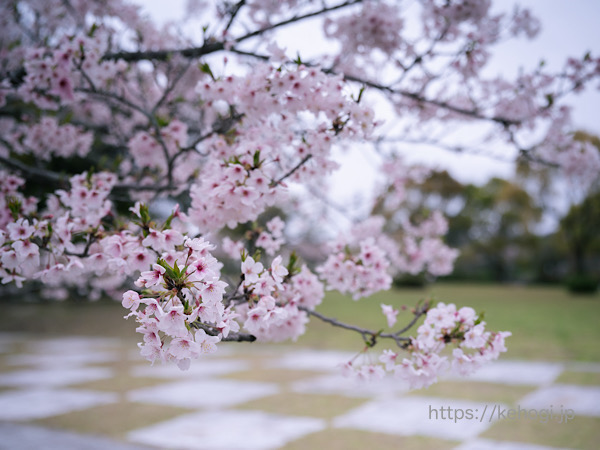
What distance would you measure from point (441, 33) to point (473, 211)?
3938 cm

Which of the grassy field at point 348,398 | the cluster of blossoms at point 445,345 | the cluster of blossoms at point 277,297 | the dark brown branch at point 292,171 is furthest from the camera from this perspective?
the grassy field at point 348,398

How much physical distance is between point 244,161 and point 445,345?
1202 millimetres

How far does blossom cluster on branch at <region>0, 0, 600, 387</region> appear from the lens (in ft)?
6.37

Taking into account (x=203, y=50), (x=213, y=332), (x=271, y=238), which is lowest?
(x=213, y=332)

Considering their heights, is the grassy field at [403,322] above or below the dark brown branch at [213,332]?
below

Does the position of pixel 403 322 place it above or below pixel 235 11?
below

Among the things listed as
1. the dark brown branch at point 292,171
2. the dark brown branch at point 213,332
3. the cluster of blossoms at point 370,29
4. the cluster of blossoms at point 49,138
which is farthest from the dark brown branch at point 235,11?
the dark brown branch at point 213,332

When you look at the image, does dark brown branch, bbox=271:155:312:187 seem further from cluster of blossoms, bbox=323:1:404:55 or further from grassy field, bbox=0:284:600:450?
cluster of blossoms, bbox=323:1:404:55

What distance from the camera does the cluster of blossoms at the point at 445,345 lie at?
2160mm

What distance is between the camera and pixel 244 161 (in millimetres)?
2197

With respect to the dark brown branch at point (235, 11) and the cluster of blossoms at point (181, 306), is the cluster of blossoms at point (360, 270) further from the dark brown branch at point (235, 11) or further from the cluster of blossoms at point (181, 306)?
the dark brown branch at point (235, 11)

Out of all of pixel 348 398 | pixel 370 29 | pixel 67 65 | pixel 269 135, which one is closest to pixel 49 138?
pixel 67 65

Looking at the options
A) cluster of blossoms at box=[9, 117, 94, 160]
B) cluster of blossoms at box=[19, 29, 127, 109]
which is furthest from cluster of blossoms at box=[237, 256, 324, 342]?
cluster of blossoms at box=[9, 117, 94, 160]

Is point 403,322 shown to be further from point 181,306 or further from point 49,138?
point 181,306
